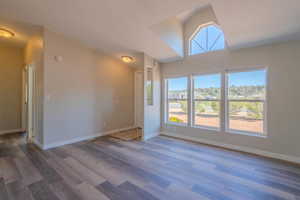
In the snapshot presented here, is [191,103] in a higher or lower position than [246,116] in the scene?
higher

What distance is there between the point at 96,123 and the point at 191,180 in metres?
3.22

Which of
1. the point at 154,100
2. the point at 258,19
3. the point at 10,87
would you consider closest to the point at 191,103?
the point at 154,100

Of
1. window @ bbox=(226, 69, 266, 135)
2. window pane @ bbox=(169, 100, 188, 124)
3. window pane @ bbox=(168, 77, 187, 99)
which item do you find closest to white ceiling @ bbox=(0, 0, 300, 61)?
window @ bbox=(226, 69, 266, 135)

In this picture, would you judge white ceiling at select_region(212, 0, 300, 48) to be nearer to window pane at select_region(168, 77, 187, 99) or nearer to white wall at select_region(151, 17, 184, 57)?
white wall at select_region(151, 17, 184, 57)

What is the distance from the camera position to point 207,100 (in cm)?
387

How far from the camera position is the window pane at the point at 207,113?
12.2ft

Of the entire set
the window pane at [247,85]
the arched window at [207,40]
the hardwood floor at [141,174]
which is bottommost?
the hardwood floor at [141,174]

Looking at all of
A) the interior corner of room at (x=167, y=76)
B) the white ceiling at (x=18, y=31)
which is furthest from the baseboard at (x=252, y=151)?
the white ceiling at (x=18, y=31)

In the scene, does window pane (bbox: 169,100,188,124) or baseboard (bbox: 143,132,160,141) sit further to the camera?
window pane (bbox: 169,100,188,124)

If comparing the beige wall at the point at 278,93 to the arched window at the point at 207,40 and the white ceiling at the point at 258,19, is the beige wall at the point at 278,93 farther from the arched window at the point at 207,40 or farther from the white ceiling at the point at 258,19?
the arched window at the point at 207,40

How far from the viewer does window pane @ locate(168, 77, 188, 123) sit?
432cm

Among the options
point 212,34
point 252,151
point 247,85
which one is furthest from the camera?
point 212,34

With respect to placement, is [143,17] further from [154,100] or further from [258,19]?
[154,100]

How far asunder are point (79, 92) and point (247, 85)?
4.31 m
